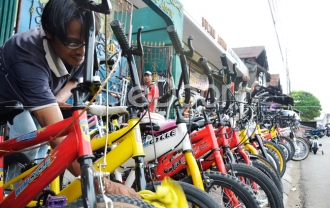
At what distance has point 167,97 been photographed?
7.43ft

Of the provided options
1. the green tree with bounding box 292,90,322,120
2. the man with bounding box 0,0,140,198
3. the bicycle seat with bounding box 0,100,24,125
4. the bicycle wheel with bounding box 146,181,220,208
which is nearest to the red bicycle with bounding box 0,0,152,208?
the bicycle seat with bounding box 0,100,24,125

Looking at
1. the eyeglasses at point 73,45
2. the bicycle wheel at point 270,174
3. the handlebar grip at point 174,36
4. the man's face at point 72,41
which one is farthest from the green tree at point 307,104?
the eyeglasses at point 73,45

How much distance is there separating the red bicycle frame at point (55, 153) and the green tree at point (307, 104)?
172 feet

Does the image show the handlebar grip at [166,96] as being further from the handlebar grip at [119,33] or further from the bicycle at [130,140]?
the handlebar grip at [119,33]

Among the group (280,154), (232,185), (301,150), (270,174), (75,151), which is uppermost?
(75,151)

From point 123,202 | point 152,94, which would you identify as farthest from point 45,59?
point 152,94

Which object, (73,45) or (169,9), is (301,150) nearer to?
(169,9)

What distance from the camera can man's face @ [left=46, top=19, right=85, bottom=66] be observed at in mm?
1347

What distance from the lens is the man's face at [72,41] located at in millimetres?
1347

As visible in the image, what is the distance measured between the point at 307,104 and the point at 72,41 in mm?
58388

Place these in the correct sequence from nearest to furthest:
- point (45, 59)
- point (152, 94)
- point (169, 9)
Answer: point (45, 59)
point (152, 94)
point (169, 9)

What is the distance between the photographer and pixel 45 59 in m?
1.55

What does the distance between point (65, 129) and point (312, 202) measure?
3.82 m

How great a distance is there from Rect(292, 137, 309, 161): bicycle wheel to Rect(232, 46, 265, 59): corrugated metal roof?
1334 cm
